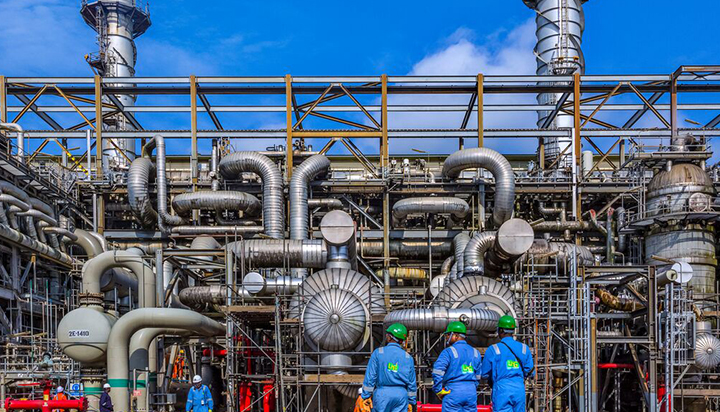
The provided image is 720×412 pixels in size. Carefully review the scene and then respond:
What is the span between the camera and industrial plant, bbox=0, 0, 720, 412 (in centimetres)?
1977

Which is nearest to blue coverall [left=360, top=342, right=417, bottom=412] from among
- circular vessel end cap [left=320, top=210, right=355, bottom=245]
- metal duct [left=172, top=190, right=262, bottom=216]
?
circular vessel end cap [left=320, top=210, right=355, bottom=245]

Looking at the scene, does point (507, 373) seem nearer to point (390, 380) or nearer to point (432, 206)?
point (390, 380)

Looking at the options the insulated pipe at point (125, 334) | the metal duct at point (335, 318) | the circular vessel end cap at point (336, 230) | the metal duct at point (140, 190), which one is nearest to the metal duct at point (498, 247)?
the circular vessel end cap at point (336, 230)

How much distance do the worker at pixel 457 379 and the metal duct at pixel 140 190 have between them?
21.1 m

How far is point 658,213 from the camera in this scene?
25.3 meters

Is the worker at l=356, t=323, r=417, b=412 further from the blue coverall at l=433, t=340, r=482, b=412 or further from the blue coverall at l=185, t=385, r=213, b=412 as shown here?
the blue coverall at l=185, t=385, r=213, b=412

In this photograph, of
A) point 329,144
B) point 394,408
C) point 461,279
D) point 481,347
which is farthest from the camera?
point 329,144

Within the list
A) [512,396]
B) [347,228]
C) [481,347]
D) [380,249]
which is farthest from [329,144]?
[512,396]

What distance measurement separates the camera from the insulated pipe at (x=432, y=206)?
89.6ft

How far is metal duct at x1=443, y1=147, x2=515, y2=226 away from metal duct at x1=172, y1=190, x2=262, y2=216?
24.9 feet

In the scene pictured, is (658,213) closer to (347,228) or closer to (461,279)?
(461,279)

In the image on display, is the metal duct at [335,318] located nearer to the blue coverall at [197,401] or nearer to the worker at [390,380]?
the blue coverall at [197,401]

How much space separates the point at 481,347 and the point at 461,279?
2.16m

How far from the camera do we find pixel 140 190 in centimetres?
2758
